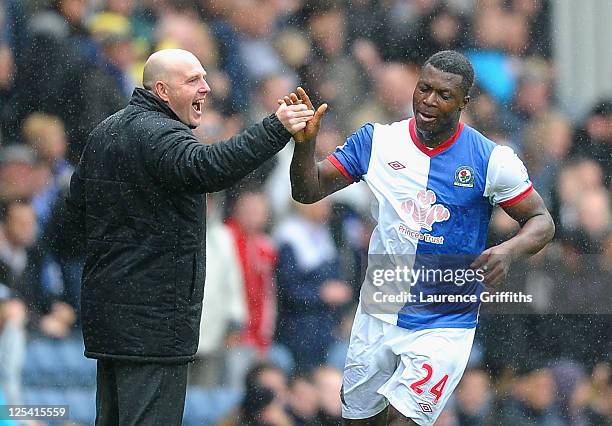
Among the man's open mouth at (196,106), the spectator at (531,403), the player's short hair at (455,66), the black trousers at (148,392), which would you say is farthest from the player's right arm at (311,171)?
the spectator at (531,403)

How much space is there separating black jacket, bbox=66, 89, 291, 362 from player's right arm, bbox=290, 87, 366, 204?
0.49 metres

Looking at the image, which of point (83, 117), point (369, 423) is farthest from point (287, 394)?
point (83, 117)

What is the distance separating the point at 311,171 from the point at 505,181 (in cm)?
81

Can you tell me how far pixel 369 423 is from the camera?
5324 mm

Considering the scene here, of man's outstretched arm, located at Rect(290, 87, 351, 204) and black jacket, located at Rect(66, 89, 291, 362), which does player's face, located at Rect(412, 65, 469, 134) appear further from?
black jacket, located at Rect(66, 89, 291, 362)

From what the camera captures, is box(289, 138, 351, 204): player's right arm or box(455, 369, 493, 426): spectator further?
box(455, 369, 493, 426): spectator

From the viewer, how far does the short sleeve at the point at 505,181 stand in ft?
16.8

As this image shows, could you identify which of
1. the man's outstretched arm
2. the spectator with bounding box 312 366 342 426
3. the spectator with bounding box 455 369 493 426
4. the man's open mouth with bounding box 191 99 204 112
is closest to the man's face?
the man's open mouth with bounding box 191 99 204 112

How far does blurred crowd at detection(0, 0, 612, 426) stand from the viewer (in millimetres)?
6266

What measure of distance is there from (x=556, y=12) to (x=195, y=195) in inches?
111

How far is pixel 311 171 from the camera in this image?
16.6ft

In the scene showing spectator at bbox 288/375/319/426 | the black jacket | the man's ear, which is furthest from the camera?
spectator at bbox 288/375/319/426

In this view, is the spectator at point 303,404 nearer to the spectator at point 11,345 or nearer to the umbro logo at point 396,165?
the spectator at point 11,345

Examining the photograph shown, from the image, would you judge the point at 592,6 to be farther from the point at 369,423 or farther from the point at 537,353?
the point at 369,423
